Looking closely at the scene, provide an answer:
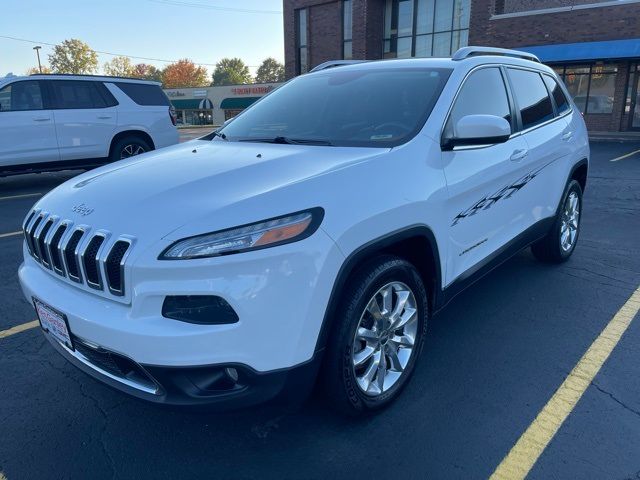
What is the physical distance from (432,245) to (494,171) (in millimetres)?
882

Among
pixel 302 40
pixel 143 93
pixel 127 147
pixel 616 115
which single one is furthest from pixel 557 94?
pixel 302 40

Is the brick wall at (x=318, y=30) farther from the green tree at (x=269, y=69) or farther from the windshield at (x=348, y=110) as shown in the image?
the green tree at (x=269, y=69)

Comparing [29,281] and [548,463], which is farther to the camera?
[29,281]

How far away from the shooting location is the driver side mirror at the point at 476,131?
2.85 metres

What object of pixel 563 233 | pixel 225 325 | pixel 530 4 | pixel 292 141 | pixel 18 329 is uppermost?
pixel 530 4

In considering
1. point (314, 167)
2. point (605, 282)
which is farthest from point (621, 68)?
point (314, 167)

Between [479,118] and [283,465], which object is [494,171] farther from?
[283,465]

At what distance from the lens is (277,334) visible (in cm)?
205

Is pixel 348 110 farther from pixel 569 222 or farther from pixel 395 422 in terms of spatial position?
pixel 569 222

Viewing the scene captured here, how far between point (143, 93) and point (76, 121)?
5.04ft

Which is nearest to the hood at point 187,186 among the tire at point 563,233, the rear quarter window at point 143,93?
the tire at point 563,233

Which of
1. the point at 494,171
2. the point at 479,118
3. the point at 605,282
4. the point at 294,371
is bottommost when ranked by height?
the point at 605,282

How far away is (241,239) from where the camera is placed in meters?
2.03

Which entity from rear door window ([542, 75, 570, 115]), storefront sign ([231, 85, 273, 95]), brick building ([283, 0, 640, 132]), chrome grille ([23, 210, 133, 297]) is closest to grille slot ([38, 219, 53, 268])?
chrome grille ([23, 210, 133, 297])
